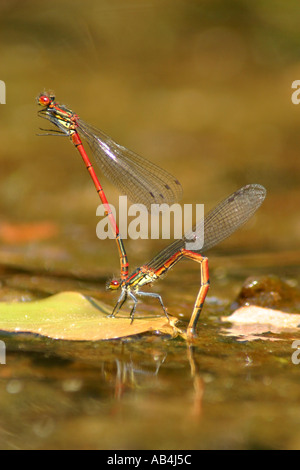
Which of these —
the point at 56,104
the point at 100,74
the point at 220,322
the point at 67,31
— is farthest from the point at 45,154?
the point at 220,322

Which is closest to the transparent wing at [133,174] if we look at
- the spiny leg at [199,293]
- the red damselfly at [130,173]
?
the red damselfly at [130,173]

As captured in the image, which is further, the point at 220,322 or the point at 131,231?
the point at 131,231

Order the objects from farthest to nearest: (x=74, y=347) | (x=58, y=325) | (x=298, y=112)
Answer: (x=298, y=112), (x=58, y=325), (x=74, y=347)

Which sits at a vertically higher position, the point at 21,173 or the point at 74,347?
the point at 21,173

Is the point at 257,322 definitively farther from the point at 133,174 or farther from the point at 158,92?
the point at 158,92

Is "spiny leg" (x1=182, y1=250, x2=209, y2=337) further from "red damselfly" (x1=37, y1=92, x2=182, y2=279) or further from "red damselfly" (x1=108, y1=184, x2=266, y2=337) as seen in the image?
"red damselfly" (x1=37, y1=92, x2=182, y2=279)

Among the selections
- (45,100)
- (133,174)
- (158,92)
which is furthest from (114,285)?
(158,92)

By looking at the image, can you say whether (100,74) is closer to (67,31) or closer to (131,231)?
(67,31)
